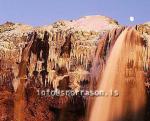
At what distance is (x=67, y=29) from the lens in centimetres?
2666

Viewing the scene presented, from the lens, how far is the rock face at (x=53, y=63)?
25.5 metres

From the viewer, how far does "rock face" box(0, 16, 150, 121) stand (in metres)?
25.5

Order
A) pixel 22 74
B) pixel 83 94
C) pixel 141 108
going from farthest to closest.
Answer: pixel 22 74, pixel 83 94, pixel 141 108

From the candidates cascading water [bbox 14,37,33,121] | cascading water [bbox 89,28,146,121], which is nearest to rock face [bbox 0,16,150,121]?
cascading water [bbox 14,37,33,121]

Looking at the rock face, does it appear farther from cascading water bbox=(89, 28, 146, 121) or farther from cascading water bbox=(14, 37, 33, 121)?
cascading water bbox=(89, 28, 146, 121)

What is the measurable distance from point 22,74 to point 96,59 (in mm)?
3996

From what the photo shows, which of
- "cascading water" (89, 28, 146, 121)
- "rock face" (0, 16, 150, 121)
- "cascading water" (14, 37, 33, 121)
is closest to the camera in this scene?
"cascading water" (89, 28, 146, 121)

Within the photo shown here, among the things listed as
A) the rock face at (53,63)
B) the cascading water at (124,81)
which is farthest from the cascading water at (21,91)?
the cascading water at (124,81)

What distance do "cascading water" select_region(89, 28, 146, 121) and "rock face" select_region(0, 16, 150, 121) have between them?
47cm

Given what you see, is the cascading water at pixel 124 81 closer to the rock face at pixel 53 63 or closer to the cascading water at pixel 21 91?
the rock face at pixel 53 63

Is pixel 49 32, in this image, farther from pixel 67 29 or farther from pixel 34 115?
pixel 34 115

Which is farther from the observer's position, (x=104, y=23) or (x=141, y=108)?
(x=104, y=23)

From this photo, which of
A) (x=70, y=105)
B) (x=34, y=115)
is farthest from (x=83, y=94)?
(x=34, y=115)

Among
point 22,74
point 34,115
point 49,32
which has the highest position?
point 49,32
